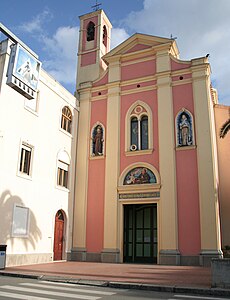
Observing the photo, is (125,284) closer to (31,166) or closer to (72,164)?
(31,166)

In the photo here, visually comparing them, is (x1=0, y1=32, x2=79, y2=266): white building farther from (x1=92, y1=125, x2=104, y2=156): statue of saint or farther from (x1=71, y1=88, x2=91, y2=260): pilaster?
(x1=92, y1=125, x2=104, y2=156): statue of saint

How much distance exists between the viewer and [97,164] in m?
21.1

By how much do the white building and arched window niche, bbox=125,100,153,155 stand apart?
3.77 meters

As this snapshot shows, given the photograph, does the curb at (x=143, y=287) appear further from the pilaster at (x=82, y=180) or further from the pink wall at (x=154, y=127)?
the pink wall at (x=154, y=127)

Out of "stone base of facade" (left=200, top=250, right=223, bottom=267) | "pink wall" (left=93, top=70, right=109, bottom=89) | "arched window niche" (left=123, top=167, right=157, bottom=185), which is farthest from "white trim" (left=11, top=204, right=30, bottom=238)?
"pink wall" (left=93, top=70, right=109, bottom=89)

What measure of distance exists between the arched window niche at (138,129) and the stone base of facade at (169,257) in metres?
5.98

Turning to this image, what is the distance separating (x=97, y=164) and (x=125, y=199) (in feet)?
10.2

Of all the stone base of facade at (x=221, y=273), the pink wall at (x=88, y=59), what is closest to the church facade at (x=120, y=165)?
the pink wall at (x=88, y=59)

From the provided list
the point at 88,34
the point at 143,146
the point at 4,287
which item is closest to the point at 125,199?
the point at 143,146

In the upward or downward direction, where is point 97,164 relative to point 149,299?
upward

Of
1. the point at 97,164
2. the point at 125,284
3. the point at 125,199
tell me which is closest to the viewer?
the point at 125,284

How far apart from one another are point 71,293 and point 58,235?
36.3 ft

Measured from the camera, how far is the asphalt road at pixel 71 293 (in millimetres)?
7829

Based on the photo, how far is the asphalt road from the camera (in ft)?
25.7
